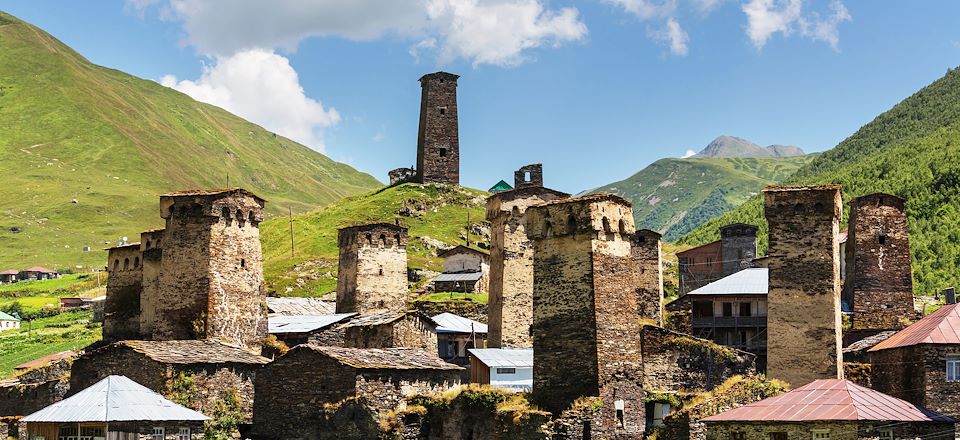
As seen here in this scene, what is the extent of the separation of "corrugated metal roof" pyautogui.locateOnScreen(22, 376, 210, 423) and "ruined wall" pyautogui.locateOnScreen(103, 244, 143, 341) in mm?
16978

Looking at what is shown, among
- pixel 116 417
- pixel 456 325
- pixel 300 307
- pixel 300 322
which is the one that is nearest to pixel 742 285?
pixel 456 325

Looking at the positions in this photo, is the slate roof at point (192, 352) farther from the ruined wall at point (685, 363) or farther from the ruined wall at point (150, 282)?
the ruined wall at point (685, 363)

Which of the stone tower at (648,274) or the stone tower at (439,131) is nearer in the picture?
the stone tower at (648,274)

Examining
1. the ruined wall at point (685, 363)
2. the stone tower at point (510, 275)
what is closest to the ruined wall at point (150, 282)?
the stone tower at point (510, 275)

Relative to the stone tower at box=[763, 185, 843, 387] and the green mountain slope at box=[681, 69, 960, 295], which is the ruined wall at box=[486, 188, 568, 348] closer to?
the stone tower at box=[763, 185, 843, 387]

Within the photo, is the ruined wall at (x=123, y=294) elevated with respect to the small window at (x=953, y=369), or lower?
elevated

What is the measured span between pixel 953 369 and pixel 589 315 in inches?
485

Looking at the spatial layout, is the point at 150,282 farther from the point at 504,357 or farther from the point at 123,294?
the point at 504,357

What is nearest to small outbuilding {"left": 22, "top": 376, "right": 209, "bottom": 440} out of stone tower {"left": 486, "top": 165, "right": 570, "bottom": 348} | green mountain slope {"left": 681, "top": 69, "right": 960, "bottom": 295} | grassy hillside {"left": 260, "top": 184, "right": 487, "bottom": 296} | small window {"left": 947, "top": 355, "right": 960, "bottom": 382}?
stone tower {"left": 486, "top": 165, "right": 570, "bottom": 348}

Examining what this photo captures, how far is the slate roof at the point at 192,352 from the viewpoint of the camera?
143ft

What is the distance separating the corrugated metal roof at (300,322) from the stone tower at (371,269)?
5.73 metres

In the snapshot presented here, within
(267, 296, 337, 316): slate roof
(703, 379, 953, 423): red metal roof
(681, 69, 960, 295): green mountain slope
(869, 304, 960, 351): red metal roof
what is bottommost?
(703, 379, 953, 423): red metal roof

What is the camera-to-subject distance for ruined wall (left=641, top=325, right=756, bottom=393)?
45.9m

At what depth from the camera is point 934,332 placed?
3866cm
